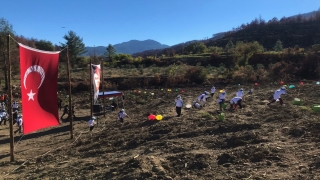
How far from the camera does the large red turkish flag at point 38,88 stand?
7.85 metres

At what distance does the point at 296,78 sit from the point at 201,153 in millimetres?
26783

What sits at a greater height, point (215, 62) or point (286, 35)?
point (286, 35)

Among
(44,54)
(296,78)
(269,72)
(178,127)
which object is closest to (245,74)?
(269,72)

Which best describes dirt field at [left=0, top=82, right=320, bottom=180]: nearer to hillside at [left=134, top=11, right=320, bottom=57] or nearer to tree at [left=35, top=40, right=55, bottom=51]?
tree at [left=35, top=40, right=55, bottom=51]

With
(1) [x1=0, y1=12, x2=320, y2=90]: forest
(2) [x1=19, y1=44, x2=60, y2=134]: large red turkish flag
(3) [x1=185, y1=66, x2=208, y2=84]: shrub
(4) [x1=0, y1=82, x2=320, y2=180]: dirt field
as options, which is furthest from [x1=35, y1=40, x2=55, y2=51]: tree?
(2) [x1=19, y1=44, x2=60, y2=134]: large red turkish flag

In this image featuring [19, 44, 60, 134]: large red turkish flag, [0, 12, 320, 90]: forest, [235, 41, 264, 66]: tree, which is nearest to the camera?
[19, 44, 60, 134]: large red turkish flag

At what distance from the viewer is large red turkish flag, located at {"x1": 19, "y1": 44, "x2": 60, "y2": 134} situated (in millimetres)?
7848

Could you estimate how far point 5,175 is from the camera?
7445mm

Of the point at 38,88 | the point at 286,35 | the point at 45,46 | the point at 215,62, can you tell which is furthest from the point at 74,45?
the point at 286,35

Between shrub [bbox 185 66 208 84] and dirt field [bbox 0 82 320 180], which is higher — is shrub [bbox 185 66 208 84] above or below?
above

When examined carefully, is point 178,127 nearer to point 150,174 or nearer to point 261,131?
point 261,131

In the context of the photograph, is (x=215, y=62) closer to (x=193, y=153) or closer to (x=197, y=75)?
(x=197, y=75)

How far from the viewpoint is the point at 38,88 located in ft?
27.1

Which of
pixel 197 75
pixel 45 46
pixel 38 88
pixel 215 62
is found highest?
pixel 45 46
